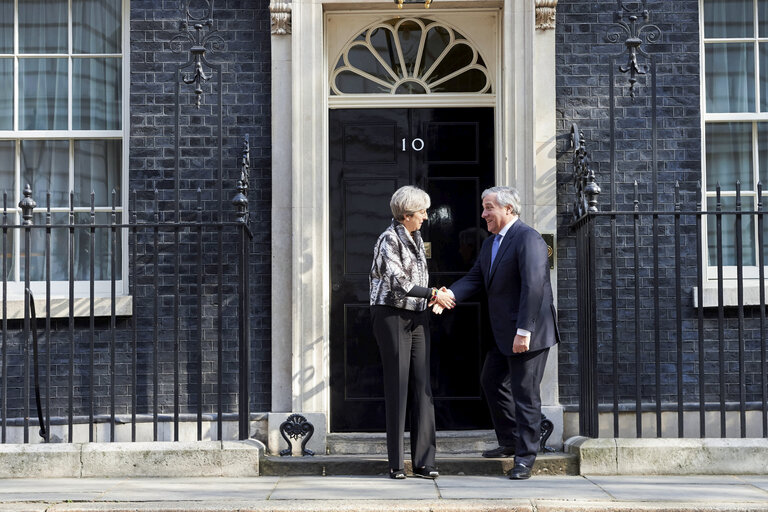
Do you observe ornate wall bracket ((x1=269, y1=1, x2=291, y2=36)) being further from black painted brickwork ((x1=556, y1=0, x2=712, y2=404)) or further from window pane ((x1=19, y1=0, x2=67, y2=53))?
black painted brickwork ((x1=556, y1=0, x2=712, y2=404))

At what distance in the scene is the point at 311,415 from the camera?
8.27m

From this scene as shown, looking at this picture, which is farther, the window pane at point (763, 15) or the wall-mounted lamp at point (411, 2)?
the window pane at point (763, 15)

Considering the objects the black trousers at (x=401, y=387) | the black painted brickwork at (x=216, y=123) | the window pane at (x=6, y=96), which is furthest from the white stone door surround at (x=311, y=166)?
the window pane at (x=6, y=96)

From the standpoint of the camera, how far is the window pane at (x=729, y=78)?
873 centimetres

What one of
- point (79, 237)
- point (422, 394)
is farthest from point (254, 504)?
point (79, 237)

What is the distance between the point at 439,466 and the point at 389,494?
3.37 feet

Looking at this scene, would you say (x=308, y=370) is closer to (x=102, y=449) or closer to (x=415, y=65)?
(x=102, y=449)

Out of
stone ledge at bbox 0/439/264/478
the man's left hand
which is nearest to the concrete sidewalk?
stone ledge at bbox 0/439/264/478

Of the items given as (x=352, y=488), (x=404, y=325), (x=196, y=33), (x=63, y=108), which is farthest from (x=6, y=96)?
(x=352, y=488)

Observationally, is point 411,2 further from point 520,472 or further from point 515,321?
point 520,472

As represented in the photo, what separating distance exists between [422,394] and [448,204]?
1944mm

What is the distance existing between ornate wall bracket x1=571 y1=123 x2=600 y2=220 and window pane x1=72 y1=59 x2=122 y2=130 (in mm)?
3492

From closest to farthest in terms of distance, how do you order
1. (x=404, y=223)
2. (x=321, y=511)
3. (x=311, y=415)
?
1. (x=321, y=511)
2. (x=404, y=223)
3. (x=311, y=415)

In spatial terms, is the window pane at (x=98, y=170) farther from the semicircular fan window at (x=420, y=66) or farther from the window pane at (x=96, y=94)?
the semicircular fan window at (x=420, y=66)
